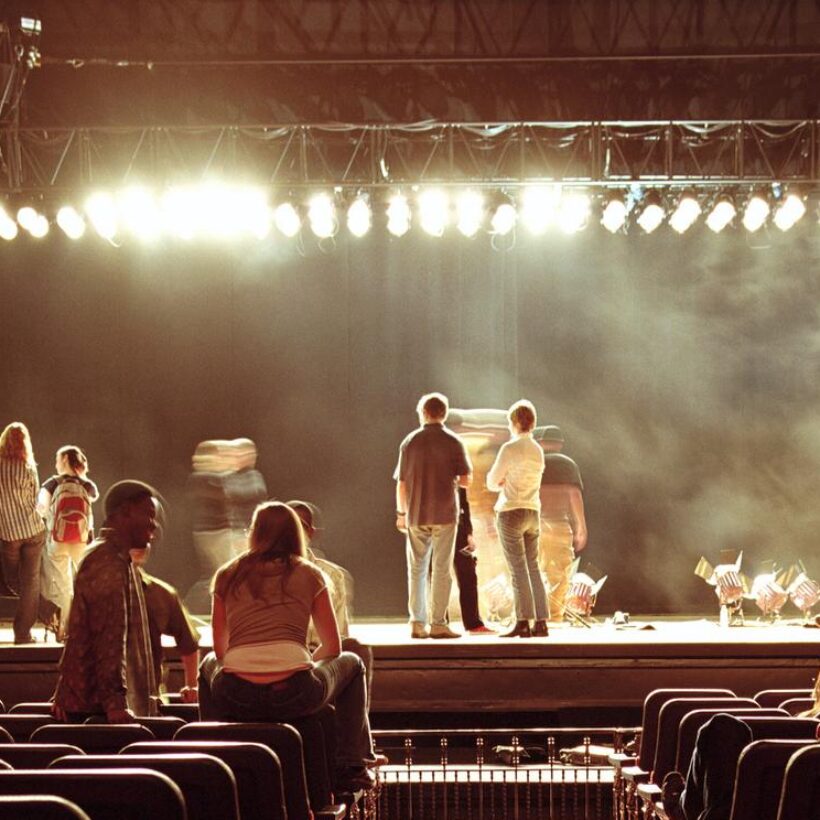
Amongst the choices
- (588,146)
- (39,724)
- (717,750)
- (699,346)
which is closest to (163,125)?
(588,146)

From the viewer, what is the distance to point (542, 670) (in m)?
7.48

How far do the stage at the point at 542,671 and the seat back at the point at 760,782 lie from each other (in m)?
4.37

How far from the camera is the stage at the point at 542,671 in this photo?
7453mm

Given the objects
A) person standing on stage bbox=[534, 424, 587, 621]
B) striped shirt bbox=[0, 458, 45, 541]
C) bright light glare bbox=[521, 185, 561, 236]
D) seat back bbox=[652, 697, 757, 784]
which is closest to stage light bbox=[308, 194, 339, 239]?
bright light glare bbox=[521, 185, 561, 236]

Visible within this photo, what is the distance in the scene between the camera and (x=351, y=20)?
9.36 metres

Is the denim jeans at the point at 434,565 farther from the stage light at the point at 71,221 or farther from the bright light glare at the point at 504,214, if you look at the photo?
the stage light at the point at 71,221

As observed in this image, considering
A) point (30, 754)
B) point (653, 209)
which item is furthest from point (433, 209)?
point (30, 754)

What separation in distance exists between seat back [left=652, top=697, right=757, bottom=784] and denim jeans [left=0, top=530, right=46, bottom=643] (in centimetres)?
484

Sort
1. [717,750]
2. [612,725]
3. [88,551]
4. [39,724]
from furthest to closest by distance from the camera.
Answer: [612,725]
[88,551]
[39,724]
[717,750]

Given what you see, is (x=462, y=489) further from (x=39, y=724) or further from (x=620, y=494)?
(x=39, y=724)

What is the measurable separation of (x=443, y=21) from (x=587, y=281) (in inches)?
97.7

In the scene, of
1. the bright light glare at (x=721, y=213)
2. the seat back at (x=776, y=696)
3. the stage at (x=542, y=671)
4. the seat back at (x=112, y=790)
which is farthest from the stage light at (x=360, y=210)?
the seat back at (x=112, y=790)

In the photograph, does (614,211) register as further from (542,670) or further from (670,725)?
(670,725)

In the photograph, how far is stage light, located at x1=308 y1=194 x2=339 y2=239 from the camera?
9148 millimetres
